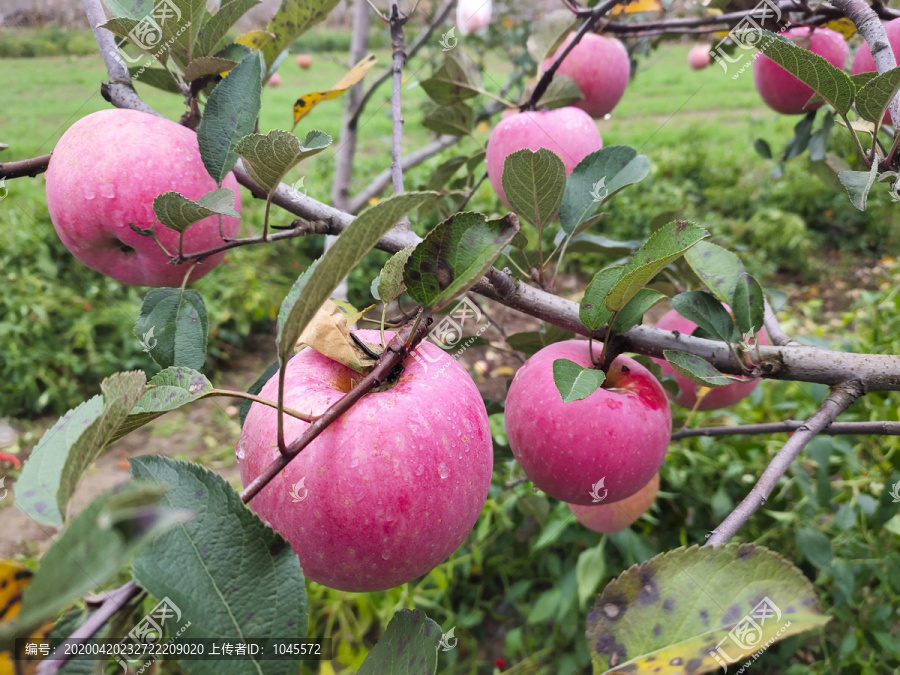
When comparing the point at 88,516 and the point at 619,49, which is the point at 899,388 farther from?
the point at 619,49

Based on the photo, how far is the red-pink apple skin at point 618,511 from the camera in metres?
0.75

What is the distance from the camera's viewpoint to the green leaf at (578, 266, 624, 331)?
0.43m

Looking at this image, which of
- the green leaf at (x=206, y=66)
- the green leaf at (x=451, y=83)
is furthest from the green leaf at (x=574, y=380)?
the green leaf at (x=451, y=83)

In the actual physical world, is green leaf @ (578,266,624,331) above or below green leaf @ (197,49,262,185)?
below

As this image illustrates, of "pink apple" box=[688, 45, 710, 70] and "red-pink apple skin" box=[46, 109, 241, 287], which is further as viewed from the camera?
"pink apple" box=[688, 45, 710, 70]

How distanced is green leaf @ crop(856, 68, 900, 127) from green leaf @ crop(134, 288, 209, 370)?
21.0 inches

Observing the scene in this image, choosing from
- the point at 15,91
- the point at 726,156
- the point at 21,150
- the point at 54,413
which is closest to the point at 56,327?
the point at 54,413

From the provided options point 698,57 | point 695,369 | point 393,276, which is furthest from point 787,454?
point 698,57

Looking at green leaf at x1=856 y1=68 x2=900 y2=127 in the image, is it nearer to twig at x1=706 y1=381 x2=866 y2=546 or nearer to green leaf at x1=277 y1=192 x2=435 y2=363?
twig at x1=706 y1=381 x2=866 y2=546

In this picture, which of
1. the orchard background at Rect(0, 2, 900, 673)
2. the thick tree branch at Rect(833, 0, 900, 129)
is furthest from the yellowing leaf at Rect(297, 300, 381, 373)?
the thick tree branch at Rect(833, 0, 900, 129)

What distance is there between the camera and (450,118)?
0.79m

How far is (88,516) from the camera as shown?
0.16 metres

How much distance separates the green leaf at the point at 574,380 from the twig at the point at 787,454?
0.11 meters

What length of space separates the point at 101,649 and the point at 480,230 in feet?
0.82
